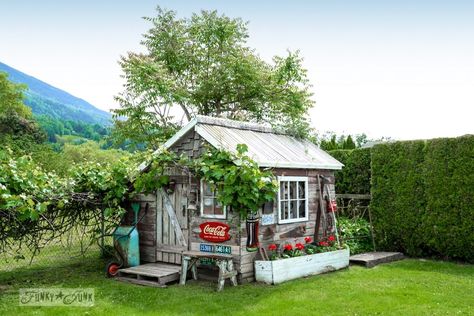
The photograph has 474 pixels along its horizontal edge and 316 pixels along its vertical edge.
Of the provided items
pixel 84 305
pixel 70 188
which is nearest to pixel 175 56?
pixel 70 188

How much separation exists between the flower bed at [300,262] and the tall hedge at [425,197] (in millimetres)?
2421

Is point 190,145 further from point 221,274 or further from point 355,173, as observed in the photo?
point 355,173

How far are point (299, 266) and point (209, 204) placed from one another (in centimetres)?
230

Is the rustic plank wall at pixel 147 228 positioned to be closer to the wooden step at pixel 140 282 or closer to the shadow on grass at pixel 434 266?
the wooden step at pixel 140 282

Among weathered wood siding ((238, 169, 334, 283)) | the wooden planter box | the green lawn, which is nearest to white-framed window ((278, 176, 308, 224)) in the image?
weathered wood siding ((238, 169, 334, 283))

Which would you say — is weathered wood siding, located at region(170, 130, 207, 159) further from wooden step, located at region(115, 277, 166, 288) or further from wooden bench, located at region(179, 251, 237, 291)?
wooden step, located at region(115, 277, 166, 288)

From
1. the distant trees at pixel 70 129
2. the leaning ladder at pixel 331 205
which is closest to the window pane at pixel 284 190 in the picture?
the leaning ladder at pixel 331 205

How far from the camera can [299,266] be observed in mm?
9648

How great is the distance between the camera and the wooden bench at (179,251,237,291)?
8688mm

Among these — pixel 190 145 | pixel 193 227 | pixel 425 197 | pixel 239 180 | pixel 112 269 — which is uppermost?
pixel 190 145

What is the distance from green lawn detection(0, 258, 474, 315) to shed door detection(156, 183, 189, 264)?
46.8 inches

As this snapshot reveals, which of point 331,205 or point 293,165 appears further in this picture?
point 331,205

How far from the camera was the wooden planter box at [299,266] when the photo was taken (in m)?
9.05

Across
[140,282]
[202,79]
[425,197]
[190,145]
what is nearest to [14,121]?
[202,79]
